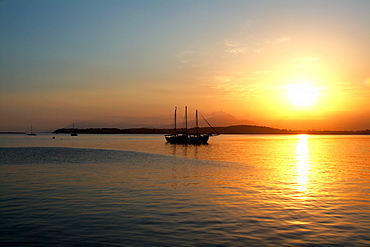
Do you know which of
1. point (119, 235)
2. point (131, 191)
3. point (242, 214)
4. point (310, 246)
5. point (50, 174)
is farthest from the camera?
point (50, 174)

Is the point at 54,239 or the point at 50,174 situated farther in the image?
the point at 50,174

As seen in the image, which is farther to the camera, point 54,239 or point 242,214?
point 242,214

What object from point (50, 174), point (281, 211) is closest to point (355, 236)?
point (281, 211)

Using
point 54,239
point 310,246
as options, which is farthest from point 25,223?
point 310,246

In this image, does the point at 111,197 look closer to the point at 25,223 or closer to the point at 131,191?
the point at 131,191

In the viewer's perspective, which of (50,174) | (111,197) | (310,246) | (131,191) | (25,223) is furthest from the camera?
(50,174)

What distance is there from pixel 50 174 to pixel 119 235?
2136 centimetres

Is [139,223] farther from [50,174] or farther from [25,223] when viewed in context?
[50,174]

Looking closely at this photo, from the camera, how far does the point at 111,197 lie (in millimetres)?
20219

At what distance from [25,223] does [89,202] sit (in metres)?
4.71

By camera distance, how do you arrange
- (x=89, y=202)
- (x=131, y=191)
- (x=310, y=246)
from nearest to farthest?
(x=310, y=246) < (x=89, y=202) < (x=131, y=191)

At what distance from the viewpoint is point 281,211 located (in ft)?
55.7

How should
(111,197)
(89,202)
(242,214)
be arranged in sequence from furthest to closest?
(111,197) < (89,202) < (242,214)

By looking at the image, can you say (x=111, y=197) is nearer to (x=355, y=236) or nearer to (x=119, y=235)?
(x=119, y=235)
